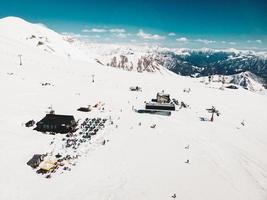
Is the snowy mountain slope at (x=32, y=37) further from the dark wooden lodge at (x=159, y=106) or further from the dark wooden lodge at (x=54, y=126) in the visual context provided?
the dark wooden lodge at (x=54, y=126)

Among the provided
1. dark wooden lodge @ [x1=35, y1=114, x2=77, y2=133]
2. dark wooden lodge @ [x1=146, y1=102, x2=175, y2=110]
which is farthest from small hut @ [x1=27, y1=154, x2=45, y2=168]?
dark wooden lodge @ [x1=146, y1=102, x2=175, y2=110]

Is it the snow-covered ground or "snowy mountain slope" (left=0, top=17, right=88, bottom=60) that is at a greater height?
"snowy mountain slope" (left=0, top=17, right=88, bottom=60)

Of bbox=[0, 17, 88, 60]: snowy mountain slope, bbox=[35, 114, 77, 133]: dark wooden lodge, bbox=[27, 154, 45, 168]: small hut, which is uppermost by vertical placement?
bbox=[0, 17, 88, 60]: snowy mountain slope

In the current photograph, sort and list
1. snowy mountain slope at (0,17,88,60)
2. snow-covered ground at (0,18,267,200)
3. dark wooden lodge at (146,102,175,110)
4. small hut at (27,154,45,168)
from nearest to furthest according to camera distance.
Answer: snow-covered ground at (0,18,267,200) < small hut at (27,154,45,168) < dark wooden lodge at (146,102,175,110) < snowy mountain slope at (0,17,88,60)

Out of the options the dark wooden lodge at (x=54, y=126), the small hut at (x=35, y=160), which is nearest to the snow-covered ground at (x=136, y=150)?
the small hut at (x=35, y=160)

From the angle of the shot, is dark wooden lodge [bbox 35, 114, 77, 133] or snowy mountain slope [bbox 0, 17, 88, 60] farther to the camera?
snowy mountain slope [bbox 0, 17, 88, 60]

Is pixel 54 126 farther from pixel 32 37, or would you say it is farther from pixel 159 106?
pixel 32 37

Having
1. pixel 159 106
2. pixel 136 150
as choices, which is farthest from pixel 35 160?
pixel 159 106

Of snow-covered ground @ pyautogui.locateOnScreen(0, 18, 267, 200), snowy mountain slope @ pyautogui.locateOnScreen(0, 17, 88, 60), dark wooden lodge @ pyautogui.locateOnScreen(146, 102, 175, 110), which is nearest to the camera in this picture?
snow-covered ground @ pyautogui.locateOnScreen(0, 18, 267, 200)

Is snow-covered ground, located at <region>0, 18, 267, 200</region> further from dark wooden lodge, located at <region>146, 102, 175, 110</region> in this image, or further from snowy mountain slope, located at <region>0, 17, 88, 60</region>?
snowy mountain slope, located at <region>0, 17, 88, 60</region>

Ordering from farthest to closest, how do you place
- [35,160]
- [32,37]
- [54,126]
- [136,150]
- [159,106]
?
[32,37]
[159,106]
[54,126]
[136,150]
[35,160]
